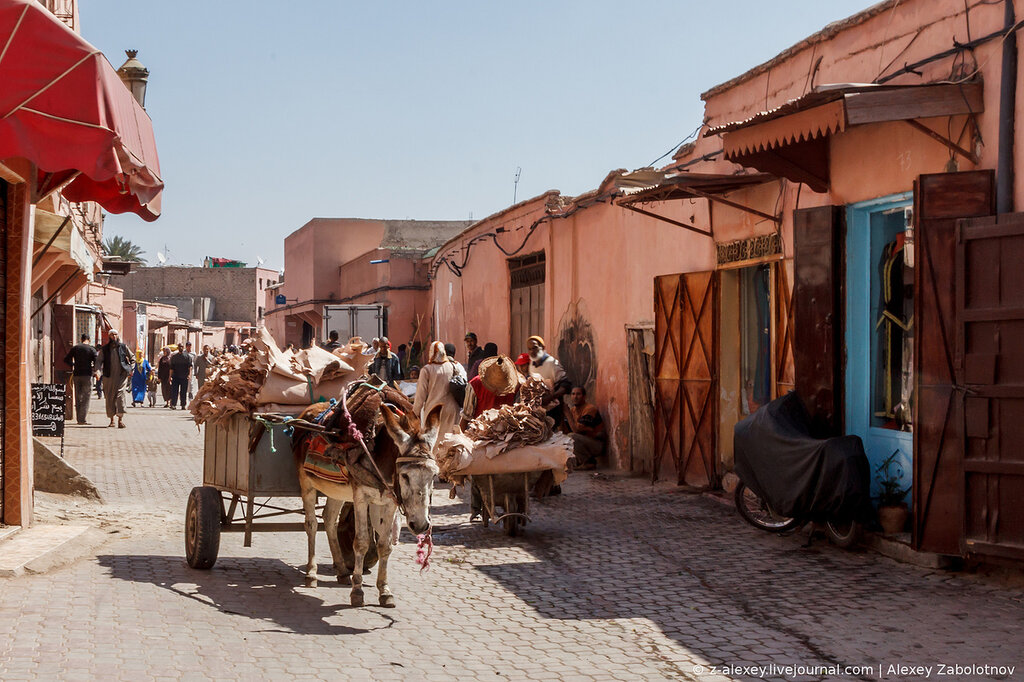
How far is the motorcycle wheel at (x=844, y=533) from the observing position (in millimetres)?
9016

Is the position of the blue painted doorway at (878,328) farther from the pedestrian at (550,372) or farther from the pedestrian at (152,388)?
the pedestrian at (152,388)

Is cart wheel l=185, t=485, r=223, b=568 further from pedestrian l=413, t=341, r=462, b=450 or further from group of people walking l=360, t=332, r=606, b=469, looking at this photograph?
pedestrian l=413, t=341, r=462, b=450

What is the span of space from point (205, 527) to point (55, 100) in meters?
3.05

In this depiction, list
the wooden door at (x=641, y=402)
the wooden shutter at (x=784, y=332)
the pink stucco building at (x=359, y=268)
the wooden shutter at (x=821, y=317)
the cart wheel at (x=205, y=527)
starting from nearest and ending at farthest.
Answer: the cart wheel at (x=205, y=527), the wooden shutter at (x=821, y=317), the wooden shutter at (x=784, y=332), the wooden door at (x=641, y=402), the pink stucco building at (x=359, y=268)

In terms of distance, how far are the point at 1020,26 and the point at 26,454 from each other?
327 inches

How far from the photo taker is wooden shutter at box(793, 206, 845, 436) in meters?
9.77

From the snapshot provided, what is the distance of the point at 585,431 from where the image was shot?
1548cm

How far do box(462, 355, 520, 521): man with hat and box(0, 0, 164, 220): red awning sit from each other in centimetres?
476

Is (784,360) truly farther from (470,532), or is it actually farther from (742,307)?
(470,532)

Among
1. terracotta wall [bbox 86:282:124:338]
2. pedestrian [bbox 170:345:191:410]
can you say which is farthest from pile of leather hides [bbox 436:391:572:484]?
terracotta wall [bbox 86:282:124:338]

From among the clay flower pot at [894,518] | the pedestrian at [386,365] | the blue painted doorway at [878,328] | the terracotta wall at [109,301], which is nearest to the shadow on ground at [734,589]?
the clay flower pot at [894,518]

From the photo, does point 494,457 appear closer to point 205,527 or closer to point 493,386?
point 493,386

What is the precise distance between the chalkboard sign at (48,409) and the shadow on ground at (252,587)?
4249 mm

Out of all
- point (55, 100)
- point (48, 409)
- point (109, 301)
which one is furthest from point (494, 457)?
point (109, 301)
